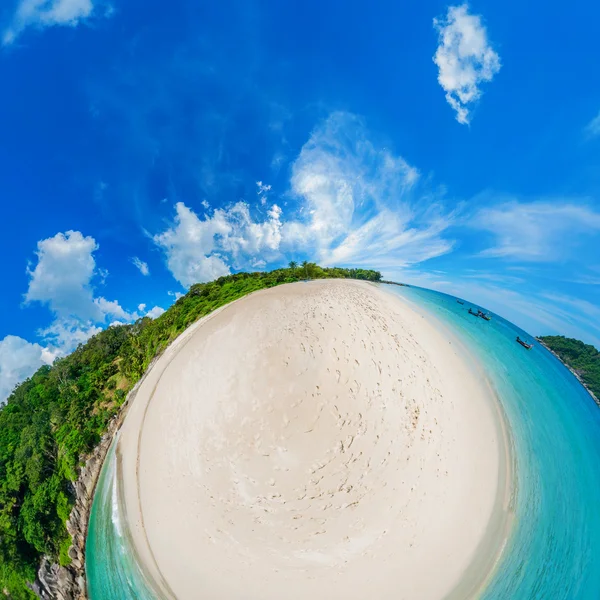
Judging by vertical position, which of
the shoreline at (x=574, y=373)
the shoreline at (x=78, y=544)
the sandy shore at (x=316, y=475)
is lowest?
the shoreline at (x=78, y=544)

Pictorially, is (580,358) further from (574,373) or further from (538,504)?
(538,504)

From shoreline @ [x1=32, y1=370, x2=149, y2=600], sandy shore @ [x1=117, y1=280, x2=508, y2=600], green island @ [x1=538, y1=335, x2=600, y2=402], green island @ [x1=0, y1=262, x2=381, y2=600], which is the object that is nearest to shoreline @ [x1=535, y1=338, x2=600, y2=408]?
green island @ [x1=538, y1=335, x2=600, y2=402]

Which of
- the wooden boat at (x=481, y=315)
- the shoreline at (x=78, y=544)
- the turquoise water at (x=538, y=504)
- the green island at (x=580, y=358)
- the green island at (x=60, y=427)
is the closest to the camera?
the turquoise water at (x=538, y=504)

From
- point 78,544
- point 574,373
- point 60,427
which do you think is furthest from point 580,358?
point 60,427

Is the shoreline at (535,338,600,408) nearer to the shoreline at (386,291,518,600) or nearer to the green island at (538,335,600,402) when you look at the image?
the green island at (538,335,600,402)

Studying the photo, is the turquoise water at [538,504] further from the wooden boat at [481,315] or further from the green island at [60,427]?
the wooden boat at [481,315]

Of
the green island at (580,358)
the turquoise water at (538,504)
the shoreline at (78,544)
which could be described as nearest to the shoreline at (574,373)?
the green island at (580,358)
